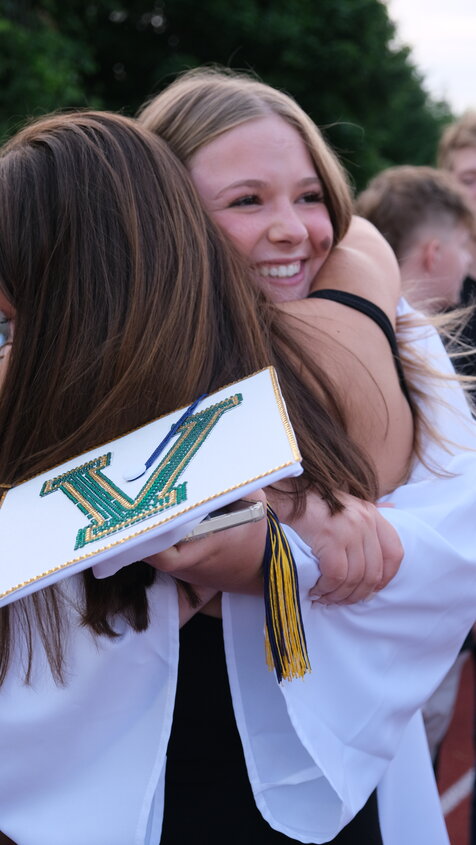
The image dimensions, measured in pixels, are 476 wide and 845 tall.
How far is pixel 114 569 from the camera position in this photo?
3.54ft

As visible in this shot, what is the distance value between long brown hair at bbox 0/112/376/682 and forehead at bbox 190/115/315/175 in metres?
0.37

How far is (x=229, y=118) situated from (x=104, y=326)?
0.73 metres

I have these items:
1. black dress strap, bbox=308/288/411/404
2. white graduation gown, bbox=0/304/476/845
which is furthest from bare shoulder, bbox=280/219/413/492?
white graduation gown, bbox=0/304/476/845

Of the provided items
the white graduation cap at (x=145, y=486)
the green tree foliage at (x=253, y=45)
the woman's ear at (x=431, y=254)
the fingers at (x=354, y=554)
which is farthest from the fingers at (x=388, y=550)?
the green tree foliage at (x=253, y=45)

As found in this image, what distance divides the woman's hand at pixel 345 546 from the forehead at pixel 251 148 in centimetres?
78

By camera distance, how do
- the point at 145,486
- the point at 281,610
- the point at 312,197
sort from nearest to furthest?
the point at 145,486 → the point at 281,610 → the point at 312,197

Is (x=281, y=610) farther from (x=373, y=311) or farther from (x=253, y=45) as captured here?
(x=253, y=45)

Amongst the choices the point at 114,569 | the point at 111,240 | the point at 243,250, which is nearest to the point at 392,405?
the point at 243,250

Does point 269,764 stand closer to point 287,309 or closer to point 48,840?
point 48,840

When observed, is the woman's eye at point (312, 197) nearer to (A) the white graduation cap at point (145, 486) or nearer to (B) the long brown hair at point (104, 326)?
(B) the long brown hair at point (104, 326)

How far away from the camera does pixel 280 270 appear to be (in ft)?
6.15

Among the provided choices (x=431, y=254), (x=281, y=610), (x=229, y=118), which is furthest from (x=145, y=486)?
(x=431, y=254)

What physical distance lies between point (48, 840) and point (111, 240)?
3.08 feet

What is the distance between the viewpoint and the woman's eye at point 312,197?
1.92m
